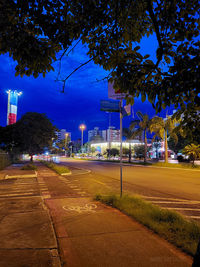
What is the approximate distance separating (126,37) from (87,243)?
156 inches

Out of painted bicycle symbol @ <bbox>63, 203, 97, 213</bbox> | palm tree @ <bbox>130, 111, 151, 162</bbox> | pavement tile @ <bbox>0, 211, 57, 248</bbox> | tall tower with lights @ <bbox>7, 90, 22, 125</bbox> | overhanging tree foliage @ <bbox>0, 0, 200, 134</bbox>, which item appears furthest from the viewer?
tall tower with lights @ <bbox>7, 90, 22, 125</bbox>

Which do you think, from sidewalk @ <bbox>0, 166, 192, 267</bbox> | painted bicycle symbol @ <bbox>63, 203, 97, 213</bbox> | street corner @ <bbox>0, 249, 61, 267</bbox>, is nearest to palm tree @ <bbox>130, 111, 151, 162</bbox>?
painted bicycle symbol @ <bbox>63, 203, 97, 213</bbox>

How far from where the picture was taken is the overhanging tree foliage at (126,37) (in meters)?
2.99

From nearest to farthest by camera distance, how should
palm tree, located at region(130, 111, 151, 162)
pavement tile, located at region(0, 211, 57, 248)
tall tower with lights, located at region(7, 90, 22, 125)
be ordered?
1. pavement tile, located at region(0, 211, 57, 248)
2. palm tree, located at region(130, 111, 151, 162)
3. tall tower with lights, located at region(7, 90, 22, 125)

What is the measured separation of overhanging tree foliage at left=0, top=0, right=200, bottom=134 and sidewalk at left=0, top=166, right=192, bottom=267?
2.43 meters

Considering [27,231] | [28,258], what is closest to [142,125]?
[27,231]

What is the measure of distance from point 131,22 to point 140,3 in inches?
17.2

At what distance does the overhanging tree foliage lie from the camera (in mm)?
2994

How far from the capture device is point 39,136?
29109 mm

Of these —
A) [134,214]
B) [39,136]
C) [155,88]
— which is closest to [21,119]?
[39,136]

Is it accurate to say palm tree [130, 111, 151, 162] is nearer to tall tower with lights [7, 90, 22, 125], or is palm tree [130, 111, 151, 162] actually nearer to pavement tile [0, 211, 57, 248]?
pavement tile [0, 211, 57, 248]

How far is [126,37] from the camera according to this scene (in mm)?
3695

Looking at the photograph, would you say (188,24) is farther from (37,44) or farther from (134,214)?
(134,214)

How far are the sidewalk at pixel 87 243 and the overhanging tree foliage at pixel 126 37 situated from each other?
95.8 inches
